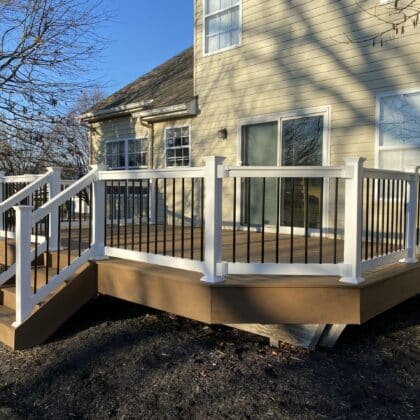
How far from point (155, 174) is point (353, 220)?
1.83 meters

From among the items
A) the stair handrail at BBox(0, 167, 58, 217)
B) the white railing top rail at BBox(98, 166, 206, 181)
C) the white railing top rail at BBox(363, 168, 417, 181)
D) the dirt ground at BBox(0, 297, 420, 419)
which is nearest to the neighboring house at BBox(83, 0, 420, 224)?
the white railing top rail at BBox(363, 168, 417, 181)

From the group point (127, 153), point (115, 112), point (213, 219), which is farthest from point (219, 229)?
point (115, 112)

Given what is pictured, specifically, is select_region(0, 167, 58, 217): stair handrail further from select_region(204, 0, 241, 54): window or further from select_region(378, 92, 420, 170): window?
select_region(378, 92, 420, 170): window

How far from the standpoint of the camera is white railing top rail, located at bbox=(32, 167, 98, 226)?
13.3 feet

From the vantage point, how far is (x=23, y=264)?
13.0 feet

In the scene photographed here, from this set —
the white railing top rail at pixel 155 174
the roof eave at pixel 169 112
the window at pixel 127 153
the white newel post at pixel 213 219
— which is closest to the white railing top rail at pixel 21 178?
the white railing top rail at pixel 155 174

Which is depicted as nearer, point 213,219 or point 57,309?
point 213,219

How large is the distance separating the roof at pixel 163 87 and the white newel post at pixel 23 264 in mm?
5160

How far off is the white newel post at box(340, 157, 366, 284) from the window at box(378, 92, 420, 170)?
2449mm

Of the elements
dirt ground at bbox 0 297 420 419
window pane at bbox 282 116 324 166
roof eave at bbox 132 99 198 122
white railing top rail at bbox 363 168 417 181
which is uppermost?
roof eave at bbox 132 99 198 122

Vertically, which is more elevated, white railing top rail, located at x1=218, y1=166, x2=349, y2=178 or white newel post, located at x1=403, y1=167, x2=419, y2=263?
white railing top rail, located at x1=218, y1=166, x2=349, y2=178

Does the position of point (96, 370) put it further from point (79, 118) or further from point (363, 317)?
point (79, 118)

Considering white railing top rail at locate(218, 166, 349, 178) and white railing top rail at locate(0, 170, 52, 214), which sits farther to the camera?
white railing top rail at locate(0, 170, 52, 214)

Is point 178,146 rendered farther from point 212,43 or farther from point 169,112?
point 212,43
